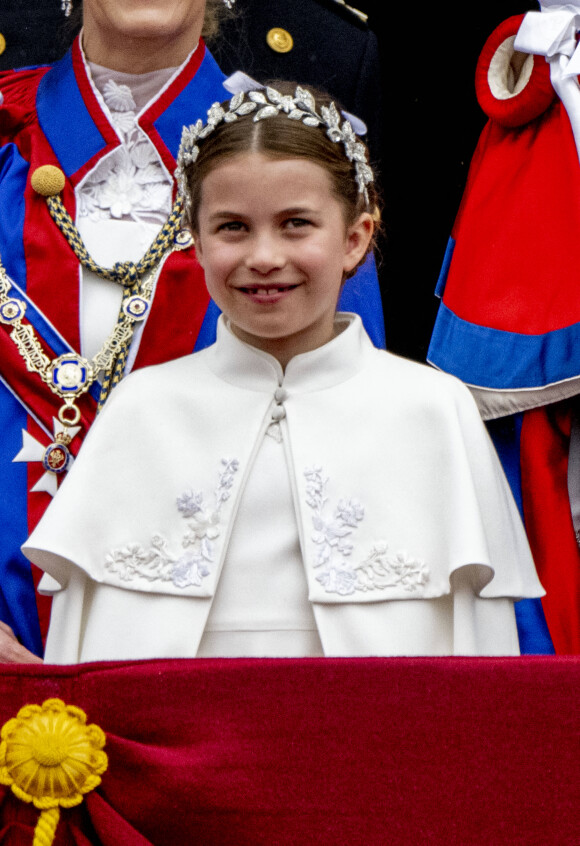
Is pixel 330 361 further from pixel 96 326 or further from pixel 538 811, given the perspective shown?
pixel 538 811

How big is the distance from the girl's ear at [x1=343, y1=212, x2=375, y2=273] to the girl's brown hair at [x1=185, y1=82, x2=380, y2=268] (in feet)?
0.04

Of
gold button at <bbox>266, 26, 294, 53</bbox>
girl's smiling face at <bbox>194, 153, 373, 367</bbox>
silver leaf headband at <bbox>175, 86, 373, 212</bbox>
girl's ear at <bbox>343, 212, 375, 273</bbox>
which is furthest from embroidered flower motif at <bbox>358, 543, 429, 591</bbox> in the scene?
gold button at <bbox>266, 26, 294, 53</bbox>

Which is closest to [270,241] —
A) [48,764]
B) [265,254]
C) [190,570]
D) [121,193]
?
[265,254]

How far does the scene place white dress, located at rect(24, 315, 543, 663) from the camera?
1581mm

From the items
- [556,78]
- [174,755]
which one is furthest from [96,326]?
[174,755]

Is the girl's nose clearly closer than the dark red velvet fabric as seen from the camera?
No

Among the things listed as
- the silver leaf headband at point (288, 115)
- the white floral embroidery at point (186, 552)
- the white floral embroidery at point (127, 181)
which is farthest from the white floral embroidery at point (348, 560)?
the white floral embroidery at point (127, 181)

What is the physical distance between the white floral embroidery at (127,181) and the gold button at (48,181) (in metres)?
0.06

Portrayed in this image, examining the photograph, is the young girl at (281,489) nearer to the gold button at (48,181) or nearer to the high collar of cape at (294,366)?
the high collar of cape at (294,366)

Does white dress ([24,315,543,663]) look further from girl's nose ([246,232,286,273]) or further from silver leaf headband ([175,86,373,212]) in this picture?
silver leaf headband ([175,86,373,212])

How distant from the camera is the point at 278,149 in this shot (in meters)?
1.65

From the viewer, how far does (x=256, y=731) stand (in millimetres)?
1192

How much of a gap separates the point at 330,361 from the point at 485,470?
0.26 metres

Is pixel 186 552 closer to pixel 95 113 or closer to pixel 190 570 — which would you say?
pixel 190 570
